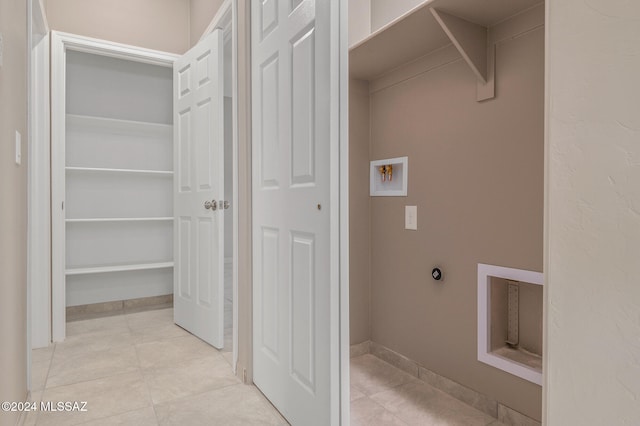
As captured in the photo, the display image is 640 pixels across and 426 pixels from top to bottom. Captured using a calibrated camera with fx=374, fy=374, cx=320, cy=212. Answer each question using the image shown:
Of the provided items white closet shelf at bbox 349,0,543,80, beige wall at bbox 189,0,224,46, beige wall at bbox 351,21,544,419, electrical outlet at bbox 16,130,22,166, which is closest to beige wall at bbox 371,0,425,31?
white closet shelf at bbox 349,0,543,80

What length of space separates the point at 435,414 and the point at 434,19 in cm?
174

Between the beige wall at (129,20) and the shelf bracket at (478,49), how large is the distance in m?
2.80

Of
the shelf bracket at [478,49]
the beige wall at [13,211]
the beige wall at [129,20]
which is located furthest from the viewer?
the beige wall at [129,20]

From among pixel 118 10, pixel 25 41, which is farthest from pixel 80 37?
pixel 25 41

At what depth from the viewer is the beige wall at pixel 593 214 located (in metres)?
0.51

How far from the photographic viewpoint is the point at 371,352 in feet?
7.85

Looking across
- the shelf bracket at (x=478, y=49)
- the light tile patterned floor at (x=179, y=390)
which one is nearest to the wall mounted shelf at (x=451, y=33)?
the shelf bracket at (x=478, y=49)

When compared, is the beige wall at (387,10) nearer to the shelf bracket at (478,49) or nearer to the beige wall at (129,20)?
the shelf bracket at (478,49)

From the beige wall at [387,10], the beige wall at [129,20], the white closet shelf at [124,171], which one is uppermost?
the beige wall at [129,20]

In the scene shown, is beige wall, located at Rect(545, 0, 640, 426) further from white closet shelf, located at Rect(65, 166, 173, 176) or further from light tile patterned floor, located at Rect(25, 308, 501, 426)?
white closet shelf, located at Rect(65, 166, 173, 176)

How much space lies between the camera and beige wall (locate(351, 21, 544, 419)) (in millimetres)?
1533

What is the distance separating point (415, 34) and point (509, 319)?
1.37m

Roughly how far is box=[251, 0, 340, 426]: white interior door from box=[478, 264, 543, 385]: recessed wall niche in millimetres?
758

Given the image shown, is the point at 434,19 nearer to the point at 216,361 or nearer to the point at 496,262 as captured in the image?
the point at 496,262
